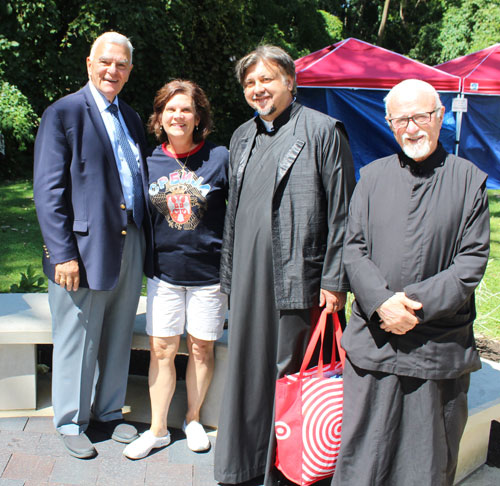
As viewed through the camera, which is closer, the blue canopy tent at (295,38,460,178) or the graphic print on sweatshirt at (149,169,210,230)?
the graphic print on sweatshirt at (149,169,210,230)

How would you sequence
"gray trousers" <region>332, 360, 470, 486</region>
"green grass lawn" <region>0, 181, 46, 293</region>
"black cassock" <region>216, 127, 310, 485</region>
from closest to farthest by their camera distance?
"gray trousers" <region>332, 360, 470, 486</region>, "black cassock" <region>216, 127, 310, 485</region>, "green grass lawn" <region>0, 181, 46, 293</region>

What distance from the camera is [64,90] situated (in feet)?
40.7

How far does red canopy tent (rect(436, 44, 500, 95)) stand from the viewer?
33.9 feet

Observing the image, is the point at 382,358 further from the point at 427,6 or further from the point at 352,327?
the point at 427,6

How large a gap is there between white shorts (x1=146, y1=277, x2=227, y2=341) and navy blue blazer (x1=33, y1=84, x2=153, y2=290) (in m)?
0.24

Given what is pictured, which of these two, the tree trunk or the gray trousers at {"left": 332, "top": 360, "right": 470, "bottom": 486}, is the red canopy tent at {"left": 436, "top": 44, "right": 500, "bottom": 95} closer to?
the gray trousers at {"left": 332, "top": 360, "right": 470, "bottom": 486}

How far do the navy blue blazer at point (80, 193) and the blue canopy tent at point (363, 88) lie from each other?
7.82 m

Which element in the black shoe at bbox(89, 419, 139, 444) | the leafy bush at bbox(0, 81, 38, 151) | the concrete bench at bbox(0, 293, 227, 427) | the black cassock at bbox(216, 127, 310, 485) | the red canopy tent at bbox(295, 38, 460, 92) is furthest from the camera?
the red canopy tent at bbox(295, 38, 460, 92)

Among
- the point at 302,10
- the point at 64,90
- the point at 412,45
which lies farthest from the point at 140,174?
the point at 412,45

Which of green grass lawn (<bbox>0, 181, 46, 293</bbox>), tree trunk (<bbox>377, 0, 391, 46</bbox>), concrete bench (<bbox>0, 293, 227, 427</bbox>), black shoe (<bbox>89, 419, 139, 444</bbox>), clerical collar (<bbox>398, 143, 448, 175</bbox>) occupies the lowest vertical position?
green grass lawn (<bbox>0, 181, 46, 293</bbox>)

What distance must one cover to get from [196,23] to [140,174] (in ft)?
39.3

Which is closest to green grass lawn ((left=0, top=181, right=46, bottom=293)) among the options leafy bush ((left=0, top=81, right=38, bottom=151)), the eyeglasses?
leafy bush ((left=0, top=81, right=38, bottom=151))

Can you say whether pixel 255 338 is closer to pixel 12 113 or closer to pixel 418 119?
pixel 418 119

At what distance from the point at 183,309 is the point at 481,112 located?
385 inches
